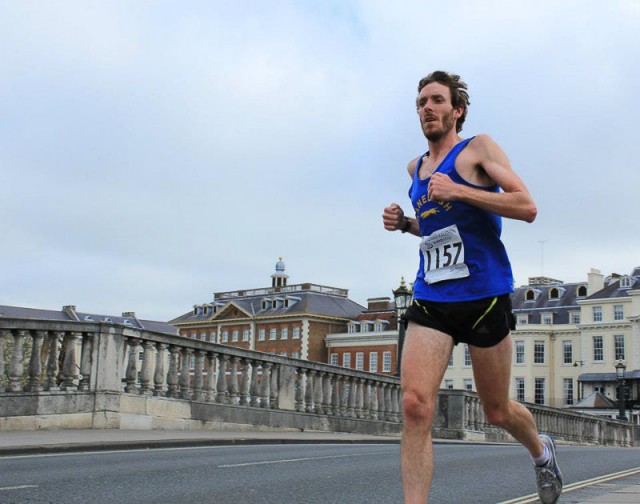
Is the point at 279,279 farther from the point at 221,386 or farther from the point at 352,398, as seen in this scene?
the point at 221,386

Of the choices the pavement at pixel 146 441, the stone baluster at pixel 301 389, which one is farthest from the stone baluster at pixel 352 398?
the pavement at pixel 146 441

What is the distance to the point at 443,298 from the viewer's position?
4.94 m

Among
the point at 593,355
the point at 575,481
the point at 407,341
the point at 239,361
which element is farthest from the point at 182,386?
the point at 593,355

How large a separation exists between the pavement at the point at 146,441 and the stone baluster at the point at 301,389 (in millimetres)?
2006

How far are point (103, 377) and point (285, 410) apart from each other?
4.62m

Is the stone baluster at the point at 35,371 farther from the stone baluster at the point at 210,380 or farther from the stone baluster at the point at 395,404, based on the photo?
the stone baluster at the point at 395,404

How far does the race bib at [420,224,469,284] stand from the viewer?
498cm

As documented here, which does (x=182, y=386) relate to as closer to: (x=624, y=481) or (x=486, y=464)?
(x=486, y=464)

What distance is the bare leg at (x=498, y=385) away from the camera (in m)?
4.98

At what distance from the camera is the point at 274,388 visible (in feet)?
59.9

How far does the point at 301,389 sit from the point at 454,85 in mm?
14147

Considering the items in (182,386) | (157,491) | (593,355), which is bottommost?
Answer: (157,491)

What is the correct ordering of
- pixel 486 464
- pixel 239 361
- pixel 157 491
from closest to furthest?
pixel 157 491 → pixel 486 464 → pixel 239 361

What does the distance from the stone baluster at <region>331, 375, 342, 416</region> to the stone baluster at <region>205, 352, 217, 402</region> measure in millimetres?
3800
